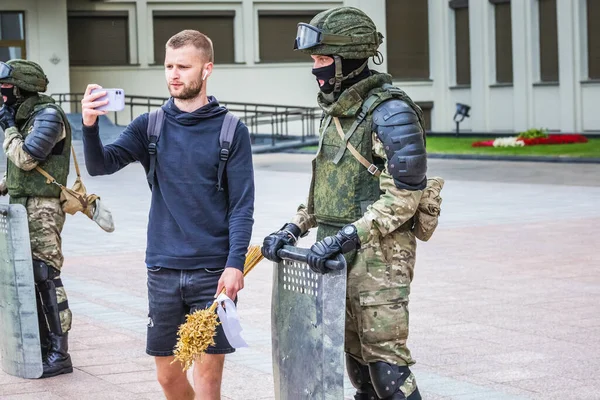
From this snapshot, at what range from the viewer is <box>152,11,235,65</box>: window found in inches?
1598

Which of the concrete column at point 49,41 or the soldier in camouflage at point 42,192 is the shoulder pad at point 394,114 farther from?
the concrete column at point 49,41

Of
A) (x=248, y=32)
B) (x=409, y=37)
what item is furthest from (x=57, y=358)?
(x=409, y=37)

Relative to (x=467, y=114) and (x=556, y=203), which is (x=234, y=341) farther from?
(x=467, y=114)

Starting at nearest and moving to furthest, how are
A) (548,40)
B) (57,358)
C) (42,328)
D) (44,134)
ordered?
(44,134) → (57,358) → (42,328) → (548,40)

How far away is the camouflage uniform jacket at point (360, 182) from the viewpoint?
446 centimetres

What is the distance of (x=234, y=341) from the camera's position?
4.55 meters

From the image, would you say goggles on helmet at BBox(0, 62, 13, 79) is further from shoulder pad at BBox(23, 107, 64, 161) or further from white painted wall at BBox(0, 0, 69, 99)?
white painted wall at BBox(0, 0, 69, 99)

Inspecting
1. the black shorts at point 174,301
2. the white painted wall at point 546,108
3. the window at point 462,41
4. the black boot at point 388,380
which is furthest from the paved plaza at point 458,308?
the window at point 462,41

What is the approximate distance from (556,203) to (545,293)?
7606 millimetres

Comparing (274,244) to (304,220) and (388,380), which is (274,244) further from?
(388,380)

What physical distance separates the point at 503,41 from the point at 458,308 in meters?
30.0

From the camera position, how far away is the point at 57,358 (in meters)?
7.02

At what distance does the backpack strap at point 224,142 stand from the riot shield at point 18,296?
2.26 m

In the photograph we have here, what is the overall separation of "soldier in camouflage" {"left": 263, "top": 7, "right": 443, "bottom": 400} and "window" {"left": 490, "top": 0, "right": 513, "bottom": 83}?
111 feet
